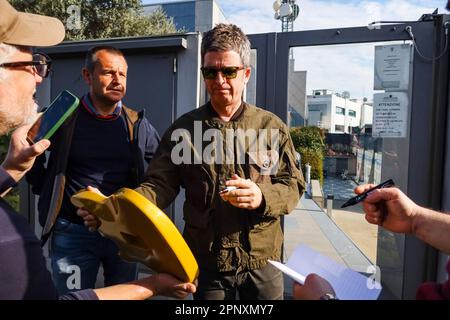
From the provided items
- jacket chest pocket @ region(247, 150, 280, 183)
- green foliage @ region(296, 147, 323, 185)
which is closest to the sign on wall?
green foliage @ region(296, 147, 323, 185)

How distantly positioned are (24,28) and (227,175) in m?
1.23

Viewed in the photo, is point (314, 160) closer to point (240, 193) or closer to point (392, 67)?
point (392, 67)

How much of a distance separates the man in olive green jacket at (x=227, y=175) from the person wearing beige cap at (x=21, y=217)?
0.61m

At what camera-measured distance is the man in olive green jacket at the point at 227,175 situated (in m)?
2.02

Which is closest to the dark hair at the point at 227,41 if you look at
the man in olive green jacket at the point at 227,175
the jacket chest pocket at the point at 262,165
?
the man in olive green jacket at the point at 227,175

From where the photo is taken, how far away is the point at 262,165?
2117 mm

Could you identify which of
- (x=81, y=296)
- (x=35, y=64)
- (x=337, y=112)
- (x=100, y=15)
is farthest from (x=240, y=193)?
(x=100, y=15)

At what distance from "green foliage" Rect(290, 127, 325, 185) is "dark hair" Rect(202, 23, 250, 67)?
1.34m

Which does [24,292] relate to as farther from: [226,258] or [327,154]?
[327,154]

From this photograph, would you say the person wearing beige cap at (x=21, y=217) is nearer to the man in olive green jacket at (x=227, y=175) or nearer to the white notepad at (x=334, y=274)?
the white notepad at (x=334, y=274)

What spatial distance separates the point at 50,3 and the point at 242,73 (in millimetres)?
11406

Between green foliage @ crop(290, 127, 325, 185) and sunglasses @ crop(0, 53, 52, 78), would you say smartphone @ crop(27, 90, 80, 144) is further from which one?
green foliage @ crop(290, 127, 325, 185)

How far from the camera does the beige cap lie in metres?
1.36
